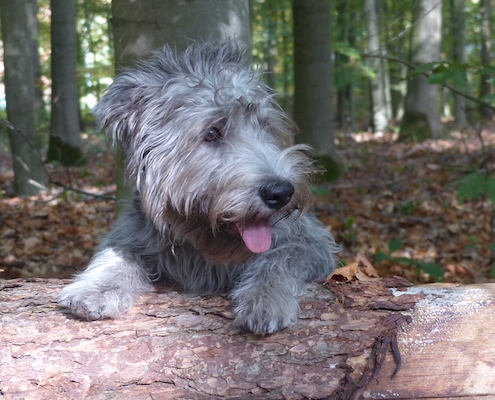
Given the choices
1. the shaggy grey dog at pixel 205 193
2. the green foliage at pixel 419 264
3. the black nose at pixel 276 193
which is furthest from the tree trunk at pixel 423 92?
the black nose at pixel 276 193

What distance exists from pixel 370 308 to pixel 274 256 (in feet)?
2.75

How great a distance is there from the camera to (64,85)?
12.0 metres

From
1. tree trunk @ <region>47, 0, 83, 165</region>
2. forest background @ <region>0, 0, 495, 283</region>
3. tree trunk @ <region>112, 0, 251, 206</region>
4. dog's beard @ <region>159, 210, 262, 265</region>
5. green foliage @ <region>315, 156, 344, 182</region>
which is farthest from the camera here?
tree trunk @ <region>47, 0, 83, 165</region>

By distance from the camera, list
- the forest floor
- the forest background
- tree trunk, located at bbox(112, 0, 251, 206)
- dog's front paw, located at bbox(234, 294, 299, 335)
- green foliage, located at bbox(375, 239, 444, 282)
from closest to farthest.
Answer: dog's front paw, located at bbox(234, 294, 299, 335) < tree trunk, located at bbox(112, 0, 251, 206) < green foliage, located at bbox(375, 239, 444, 282) < the forest background < the forest floor

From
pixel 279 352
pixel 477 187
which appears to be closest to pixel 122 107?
pixel 279 352

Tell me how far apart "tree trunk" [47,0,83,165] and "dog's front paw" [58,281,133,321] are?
8.52m

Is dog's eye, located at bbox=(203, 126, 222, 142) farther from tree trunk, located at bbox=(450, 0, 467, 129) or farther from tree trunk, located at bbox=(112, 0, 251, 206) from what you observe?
tree trunk, located at bbox=(450, 0, 467, 129)

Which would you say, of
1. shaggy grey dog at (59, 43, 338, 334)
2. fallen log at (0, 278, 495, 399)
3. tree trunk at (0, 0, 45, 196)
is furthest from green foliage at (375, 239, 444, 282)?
tree trunk at (0, 0, 45, 196)

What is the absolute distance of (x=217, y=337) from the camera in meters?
2.92

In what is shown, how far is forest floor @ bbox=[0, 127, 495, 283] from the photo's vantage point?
596 centimetres

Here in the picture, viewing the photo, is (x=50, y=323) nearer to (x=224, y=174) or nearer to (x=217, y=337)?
(x=217, y=337)

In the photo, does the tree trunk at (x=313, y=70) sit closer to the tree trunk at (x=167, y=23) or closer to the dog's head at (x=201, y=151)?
the tree trunk at (x=167, y=23)

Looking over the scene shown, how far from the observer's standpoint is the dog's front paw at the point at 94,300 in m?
3.11

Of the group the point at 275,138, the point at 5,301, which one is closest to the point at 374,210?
the point at 275,138
